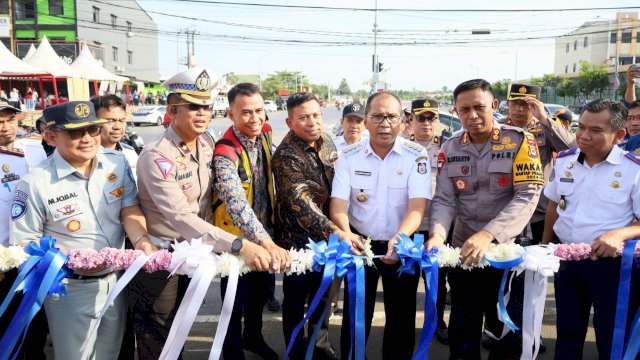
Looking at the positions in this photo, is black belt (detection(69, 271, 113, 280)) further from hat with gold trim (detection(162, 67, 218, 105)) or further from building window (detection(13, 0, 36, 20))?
building window (detection(13, 0, 36, 20))

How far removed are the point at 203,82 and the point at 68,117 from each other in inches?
30.4

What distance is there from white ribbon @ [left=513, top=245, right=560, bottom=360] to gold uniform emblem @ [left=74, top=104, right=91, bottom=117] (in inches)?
93.8

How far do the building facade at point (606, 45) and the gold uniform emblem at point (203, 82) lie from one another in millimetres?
52709

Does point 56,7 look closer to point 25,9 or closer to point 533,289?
point 25,9

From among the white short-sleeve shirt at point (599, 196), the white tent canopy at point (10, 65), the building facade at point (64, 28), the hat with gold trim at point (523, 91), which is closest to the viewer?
the white short-sleeve shirt at point (599, 196)

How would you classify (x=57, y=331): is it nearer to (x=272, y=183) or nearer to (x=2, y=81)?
(x=272, y=183)

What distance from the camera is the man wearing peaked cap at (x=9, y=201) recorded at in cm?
279

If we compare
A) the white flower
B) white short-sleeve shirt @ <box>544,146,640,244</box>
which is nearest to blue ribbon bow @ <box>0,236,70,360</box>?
the white flower

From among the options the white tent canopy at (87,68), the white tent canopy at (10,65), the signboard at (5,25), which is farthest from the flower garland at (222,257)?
the signboard at (5,25)

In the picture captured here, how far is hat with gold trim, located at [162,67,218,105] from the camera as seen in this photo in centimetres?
286

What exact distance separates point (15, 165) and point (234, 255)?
4.93 ft

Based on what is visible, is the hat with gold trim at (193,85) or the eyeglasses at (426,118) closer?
the hat with gold trim at (193,85)

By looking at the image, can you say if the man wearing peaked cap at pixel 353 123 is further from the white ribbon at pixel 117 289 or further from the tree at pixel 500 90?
the tree at pixel 500 90

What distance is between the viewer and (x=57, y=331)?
2551 mm
